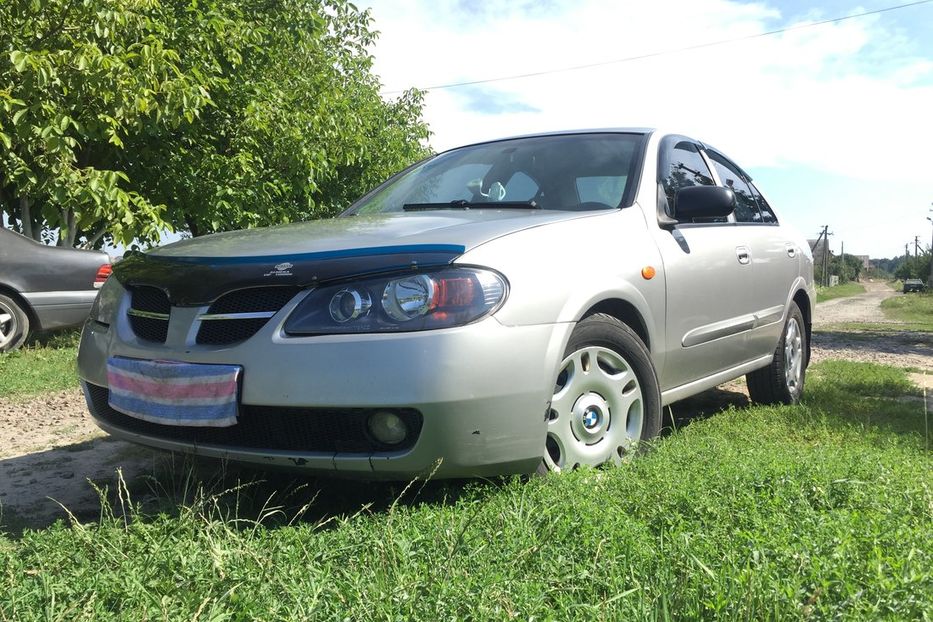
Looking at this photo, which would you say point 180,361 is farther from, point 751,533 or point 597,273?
point 751,533

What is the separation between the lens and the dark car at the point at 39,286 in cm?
→ 792

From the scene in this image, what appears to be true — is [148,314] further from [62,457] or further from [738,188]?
[738,188]

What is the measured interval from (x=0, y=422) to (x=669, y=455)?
402cm

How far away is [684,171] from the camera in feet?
13.8

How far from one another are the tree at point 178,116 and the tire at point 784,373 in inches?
246

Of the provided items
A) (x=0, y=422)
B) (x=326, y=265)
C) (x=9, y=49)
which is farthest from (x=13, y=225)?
(x=326, y=265)

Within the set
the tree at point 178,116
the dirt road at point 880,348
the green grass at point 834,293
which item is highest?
the tree at point 178,116

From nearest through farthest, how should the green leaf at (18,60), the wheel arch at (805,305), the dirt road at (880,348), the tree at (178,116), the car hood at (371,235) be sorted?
the car hood at (371,235), the wheel arch at (805,305), the green leaf at (18,60), the tree at (178,116), the dirt road at (880,348)

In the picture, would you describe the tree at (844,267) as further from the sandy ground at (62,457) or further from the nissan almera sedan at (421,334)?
the nissan almera sedan at (421,334)

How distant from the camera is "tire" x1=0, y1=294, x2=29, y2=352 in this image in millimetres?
7859

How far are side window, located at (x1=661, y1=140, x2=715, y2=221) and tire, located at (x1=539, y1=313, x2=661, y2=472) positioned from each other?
96cm

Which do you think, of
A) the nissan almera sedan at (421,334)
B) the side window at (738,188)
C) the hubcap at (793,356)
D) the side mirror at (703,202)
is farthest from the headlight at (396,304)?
the hubcap at (793,356)

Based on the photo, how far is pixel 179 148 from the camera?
1167 cm

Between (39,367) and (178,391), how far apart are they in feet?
16.8
